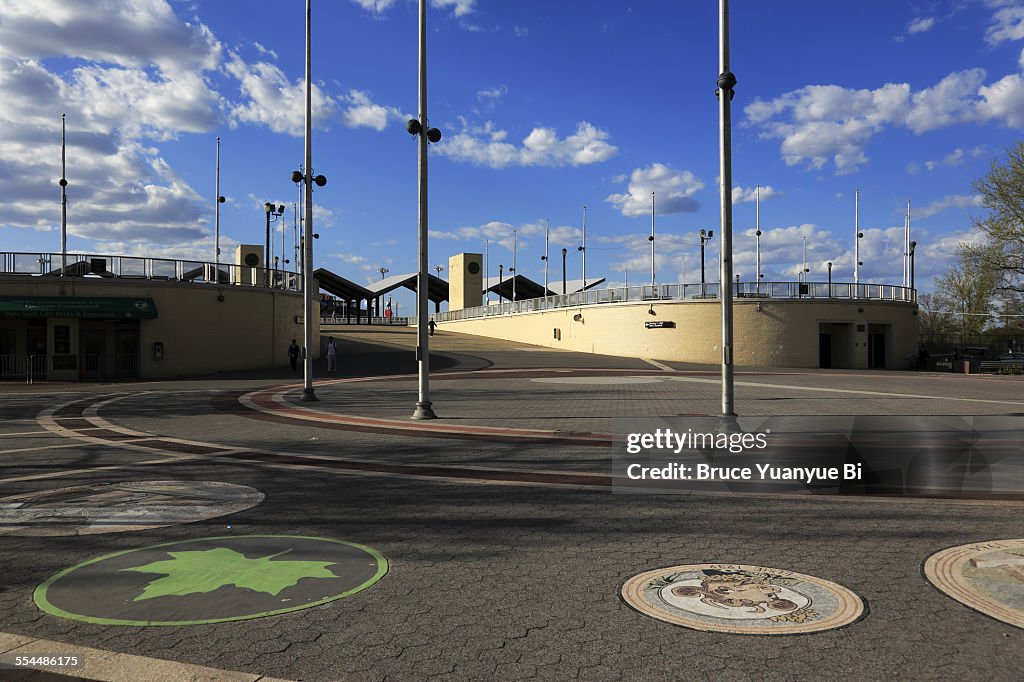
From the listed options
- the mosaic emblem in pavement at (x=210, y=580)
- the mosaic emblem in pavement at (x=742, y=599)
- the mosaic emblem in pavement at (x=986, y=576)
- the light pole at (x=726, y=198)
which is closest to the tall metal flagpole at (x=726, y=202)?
the light pole at (x=726, y=198)

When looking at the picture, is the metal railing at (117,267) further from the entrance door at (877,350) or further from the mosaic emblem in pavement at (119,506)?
the entrance door at (877,350)

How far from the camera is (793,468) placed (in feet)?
33.1

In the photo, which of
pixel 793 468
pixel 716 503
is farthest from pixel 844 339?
pixel 716 503

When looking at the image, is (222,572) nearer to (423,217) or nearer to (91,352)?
(423,217)

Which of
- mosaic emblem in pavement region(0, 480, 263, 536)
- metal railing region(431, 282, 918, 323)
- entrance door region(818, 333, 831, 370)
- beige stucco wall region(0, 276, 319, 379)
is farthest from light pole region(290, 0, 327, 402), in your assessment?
entrance door region(818, 333, 831, 370)

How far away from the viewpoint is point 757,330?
137 ft

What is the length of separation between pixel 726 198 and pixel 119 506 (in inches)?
384

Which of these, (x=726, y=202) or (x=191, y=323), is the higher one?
(x=726, y=202)

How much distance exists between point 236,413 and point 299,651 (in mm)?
15220

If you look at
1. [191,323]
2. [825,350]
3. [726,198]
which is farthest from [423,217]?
[825,350]

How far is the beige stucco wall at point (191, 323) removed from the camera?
3050 cm

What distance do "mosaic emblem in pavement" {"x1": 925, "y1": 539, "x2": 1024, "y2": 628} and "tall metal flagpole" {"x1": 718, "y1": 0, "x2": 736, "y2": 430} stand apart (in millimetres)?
5230

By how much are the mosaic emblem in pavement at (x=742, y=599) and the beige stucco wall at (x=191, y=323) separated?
31.6 m

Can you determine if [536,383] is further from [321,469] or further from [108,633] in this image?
[108,633]
